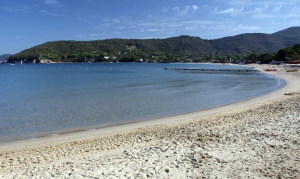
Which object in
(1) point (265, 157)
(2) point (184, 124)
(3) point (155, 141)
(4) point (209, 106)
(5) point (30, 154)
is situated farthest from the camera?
(4) point (209, 106)

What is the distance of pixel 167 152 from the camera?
22.5 feet

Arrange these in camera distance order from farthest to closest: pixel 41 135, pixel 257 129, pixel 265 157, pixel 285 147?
1. pixel 41 135
2. pixel 257 129
3. pixel 285 147
4. pixel 265 157

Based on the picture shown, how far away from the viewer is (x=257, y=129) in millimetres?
9055

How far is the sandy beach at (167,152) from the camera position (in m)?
5.59

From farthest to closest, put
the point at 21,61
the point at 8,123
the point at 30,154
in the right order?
1. the point at 21,61
2. the point at 8,123
3. the point at 30,154

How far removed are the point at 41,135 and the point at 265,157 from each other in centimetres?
815

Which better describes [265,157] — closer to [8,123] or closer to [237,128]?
[237,128]

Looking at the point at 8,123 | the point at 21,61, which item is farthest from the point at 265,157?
the point at 21,61

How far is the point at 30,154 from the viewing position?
24.3 ft

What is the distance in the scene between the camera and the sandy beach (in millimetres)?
5594

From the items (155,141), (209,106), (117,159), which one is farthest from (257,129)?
(209,106)

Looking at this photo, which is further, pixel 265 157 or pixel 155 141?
pixel 155 141

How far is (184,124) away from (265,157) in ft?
15.8

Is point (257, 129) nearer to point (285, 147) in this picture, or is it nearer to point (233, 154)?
point (285, 147)
